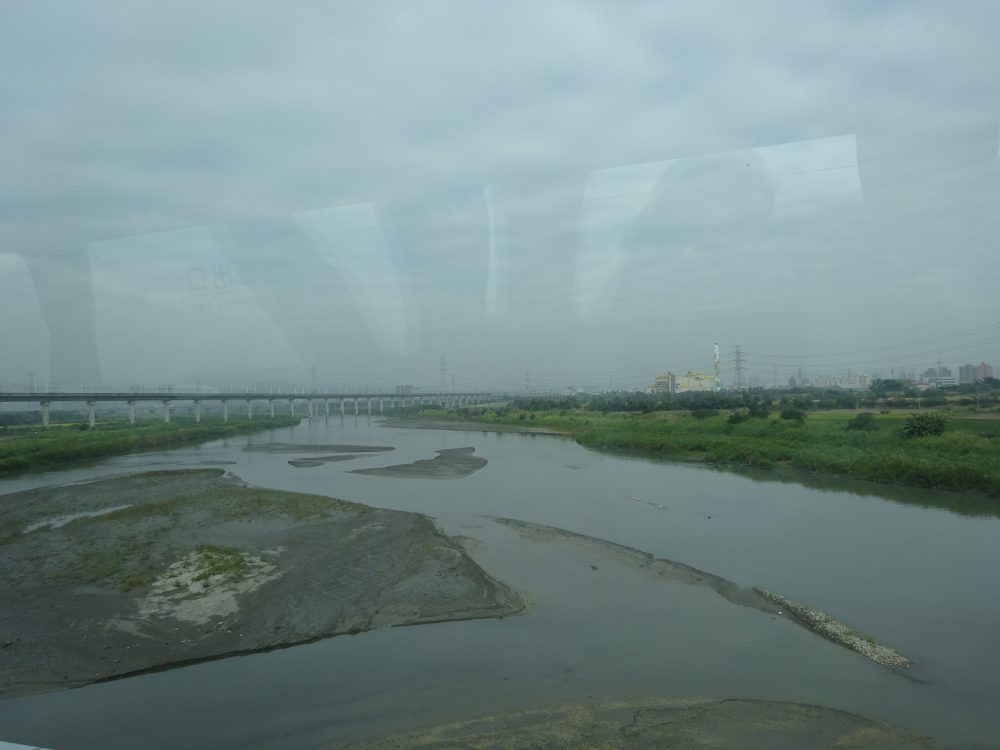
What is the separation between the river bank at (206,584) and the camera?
5.18m

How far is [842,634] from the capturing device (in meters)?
5.53

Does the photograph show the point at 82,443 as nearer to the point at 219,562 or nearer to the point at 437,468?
the point at 437,468

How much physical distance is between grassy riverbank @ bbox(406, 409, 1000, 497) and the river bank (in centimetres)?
1063

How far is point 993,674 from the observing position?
4.80 meters

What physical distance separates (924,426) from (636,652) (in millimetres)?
15094

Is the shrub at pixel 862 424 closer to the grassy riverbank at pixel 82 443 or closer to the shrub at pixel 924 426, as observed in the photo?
the shrub at pixel 924 426

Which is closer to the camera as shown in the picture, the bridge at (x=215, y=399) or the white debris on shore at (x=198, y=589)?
the white debris on shore at (x=198, y=589)

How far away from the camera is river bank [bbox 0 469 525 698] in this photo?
5.18 meters

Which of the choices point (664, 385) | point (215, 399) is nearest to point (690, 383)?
point (664, 385)

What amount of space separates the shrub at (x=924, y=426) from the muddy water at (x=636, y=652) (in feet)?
21.7

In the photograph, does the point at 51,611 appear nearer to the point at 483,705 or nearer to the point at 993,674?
the point at 483,705

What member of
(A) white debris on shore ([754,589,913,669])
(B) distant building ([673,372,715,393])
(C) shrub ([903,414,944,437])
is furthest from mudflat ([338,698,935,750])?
(B) distant building ([673,372,715,393])

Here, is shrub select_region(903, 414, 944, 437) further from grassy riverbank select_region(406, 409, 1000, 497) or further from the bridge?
the bridge

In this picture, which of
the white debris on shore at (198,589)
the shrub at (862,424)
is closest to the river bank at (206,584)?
the white debris on shore at (198,589)
